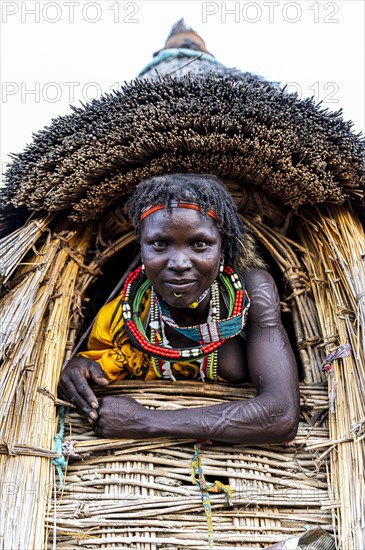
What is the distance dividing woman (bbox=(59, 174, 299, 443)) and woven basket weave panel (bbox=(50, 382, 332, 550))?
8 centimetres

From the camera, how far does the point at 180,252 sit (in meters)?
2.05

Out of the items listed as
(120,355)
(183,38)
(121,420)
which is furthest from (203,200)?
(183,38)

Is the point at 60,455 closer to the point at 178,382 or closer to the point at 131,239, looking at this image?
the point at 178,382

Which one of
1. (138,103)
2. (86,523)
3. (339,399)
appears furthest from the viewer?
(138,103)

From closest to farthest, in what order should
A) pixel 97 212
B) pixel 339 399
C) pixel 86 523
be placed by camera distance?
1. pixel 86 523
2. pixel 339 399
3. pixel 97 212

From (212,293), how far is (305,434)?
22.7 inches

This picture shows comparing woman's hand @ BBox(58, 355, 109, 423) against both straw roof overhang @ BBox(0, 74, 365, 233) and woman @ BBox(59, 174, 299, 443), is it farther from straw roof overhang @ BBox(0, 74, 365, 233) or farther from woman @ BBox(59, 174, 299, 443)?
straw roof overhang @ BBox(0, 74, 365, 233)

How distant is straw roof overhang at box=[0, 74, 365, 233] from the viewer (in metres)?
2.22

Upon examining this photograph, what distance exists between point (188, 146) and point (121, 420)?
38.1 inches

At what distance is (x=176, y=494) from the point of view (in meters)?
2.04

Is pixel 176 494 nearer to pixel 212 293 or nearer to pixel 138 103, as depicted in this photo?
pixel 212 293

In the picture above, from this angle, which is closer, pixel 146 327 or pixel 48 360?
pixel 48 360

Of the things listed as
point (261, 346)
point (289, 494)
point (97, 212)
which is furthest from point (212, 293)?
point (289, 494)

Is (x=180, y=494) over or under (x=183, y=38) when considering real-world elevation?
under
